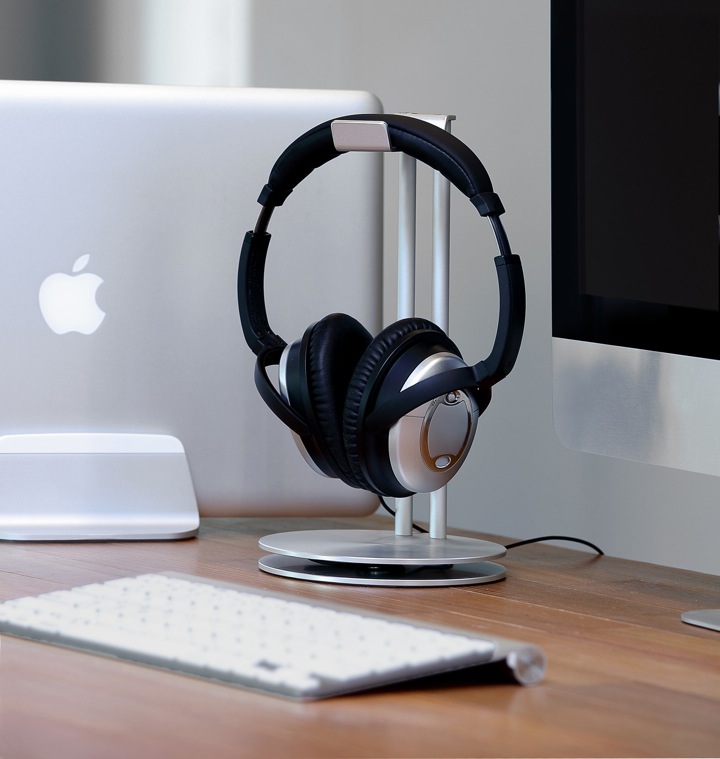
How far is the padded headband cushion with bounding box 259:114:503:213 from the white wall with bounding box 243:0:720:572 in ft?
1.47

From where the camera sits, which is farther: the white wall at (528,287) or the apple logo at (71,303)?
the white wall at (528,287)

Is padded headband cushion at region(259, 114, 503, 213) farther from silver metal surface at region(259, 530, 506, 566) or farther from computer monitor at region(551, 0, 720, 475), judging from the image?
silver metal surface at region(259, 530, 506, 566)

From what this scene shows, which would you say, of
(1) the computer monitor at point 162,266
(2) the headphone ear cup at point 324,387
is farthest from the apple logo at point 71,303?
(2) the headphone ear cup at point 324,387

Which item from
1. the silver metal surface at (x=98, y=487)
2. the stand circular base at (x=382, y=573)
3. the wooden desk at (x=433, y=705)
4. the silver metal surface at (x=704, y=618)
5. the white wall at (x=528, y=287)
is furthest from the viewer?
the white wall at (x=528, y=287)

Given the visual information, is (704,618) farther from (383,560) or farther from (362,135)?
(362,135)

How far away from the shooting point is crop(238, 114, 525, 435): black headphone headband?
0.94 m

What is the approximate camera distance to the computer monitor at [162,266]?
113 cm

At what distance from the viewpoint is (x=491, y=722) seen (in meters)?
0.60

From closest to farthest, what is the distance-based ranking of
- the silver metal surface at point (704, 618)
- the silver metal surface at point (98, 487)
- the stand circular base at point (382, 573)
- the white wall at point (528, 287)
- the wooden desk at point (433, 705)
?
the wooden desk at point (433, 705), the silver metal surface at point (704, 618), the stand circular base at point (382, 573), the silver metal surface at point (98, 487), the white wall at point (528, 287)

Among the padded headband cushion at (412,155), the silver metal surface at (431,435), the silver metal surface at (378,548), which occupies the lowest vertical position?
the silver metal surface at (378,548)

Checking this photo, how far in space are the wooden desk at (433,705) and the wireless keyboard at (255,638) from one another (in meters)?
0.01

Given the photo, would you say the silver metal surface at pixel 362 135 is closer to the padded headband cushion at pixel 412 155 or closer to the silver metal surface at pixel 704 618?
the padded headband cushion at pixel 412 155

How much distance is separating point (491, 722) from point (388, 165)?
3.81ft

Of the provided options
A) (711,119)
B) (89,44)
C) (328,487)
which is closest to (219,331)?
(328,487)
